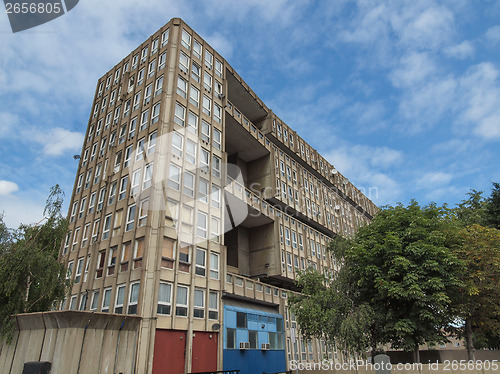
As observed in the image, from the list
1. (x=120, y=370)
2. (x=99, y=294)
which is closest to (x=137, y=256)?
(x=99, y=294)

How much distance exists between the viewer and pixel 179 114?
28062mm

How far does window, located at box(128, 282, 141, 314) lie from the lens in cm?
2045

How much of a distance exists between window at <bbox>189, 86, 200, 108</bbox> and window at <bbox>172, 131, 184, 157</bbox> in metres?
4.32

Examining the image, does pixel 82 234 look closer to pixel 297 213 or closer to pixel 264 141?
pixel 264 141

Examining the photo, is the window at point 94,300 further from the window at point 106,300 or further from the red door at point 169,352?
the red door at point 169,352

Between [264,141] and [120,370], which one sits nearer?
[120,370]

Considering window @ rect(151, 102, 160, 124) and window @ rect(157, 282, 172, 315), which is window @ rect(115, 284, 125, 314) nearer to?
window @ rect(157, 282, 172, 315)

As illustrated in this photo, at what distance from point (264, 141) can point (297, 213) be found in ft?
A: 34.1

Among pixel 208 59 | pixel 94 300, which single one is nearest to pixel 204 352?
pixel 94 300

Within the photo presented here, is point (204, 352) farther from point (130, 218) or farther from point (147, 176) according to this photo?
point (147, 176)

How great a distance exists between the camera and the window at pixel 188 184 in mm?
25594

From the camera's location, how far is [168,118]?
27000 mm

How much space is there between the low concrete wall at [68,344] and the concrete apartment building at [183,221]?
2.30 m

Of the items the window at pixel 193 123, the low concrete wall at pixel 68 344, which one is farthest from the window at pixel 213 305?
the window at pixel 193 123
